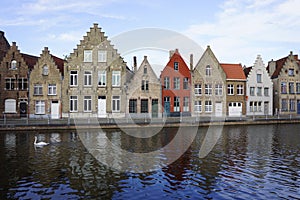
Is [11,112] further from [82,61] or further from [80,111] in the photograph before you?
[82,61]

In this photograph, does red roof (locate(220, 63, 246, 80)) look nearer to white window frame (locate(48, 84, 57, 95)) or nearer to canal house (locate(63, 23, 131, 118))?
canal house (locate(63, 23, 131, 118))

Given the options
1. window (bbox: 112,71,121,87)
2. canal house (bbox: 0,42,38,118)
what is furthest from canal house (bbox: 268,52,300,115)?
canal house (bbox: 0,42,38,118)

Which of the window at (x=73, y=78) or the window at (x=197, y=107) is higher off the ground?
the window at (x=73, y=78)

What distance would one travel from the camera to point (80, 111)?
130 ft

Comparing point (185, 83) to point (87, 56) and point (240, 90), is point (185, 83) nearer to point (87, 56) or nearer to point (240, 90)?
point (240, 90)

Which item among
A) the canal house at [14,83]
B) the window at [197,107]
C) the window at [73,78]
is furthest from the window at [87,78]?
the window at [197,107]

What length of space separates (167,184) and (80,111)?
30.3 m

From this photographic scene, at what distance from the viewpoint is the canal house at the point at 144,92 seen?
41.3 m

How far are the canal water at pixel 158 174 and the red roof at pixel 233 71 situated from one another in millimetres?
28136

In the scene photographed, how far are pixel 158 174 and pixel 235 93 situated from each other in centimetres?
3709

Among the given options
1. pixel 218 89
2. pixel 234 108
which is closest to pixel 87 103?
pixel 218 89

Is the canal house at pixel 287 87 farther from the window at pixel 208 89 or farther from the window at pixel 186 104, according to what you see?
the window at pixel 186 104

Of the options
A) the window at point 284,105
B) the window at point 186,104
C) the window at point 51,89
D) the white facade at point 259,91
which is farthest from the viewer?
the window at point 284,105

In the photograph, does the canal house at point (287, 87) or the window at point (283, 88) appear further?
the window at point (283, 88)
